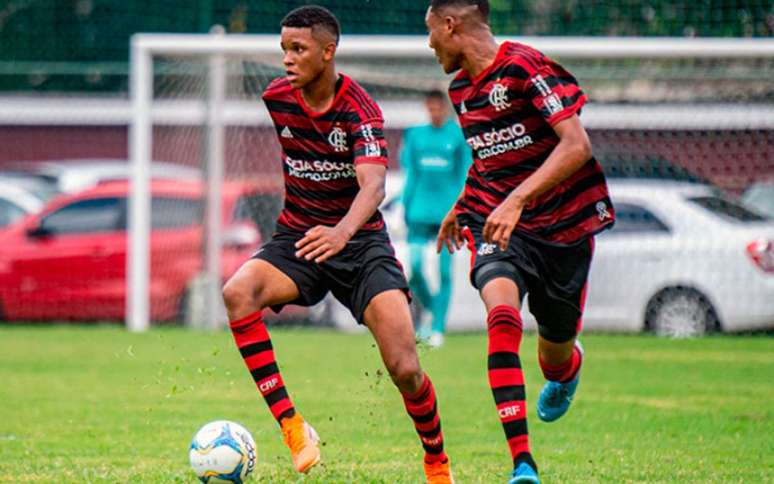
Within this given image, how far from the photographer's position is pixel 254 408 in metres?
8.86

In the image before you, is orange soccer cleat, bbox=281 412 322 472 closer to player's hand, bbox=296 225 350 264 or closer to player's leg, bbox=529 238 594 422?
player's hand, bbox=296 225 350 264

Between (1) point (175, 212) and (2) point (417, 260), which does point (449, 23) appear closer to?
(2) point (417, 260)

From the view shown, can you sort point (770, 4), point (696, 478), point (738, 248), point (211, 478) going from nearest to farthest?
1. point (211, 478)
2. point (696, 478)
3. point (770, 4)
4. point (738, 248)

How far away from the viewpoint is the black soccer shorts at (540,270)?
6043mm

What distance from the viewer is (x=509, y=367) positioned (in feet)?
18.4

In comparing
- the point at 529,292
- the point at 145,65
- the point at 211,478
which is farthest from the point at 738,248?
the point at 211,478

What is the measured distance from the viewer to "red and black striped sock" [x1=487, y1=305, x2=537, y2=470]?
17.9 feet

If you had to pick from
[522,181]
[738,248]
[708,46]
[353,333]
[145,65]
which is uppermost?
[522,181]

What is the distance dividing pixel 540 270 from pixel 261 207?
31.6ft

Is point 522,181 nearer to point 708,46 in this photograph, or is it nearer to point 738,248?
point 708,46

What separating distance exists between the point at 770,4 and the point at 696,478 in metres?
7.60

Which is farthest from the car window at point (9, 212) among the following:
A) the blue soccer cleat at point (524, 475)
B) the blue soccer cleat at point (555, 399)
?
the blue soccer cleat at point (524, 475)

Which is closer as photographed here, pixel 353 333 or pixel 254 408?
pixel 254 408

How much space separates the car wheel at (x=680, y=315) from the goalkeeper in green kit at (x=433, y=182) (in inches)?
113
